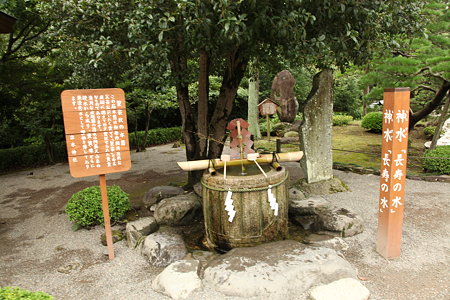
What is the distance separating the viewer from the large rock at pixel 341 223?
476 cm

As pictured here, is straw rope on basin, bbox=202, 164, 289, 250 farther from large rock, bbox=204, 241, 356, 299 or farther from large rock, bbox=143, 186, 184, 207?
large rock, bbox=143, 186, 184, 207

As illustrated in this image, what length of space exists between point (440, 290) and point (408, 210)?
2.61m

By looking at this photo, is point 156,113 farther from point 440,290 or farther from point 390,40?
point 440,290

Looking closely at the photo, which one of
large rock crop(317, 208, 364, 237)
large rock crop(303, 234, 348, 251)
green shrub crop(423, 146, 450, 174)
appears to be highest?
green shrub crop(423, 146, 450, 174)

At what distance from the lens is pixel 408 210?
5793 mm

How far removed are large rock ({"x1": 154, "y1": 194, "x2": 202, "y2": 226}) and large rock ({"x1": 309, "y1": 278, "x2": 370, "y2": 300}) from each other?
2.76m

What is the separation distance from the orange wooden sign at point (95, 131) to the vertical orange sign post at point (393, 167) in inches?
146

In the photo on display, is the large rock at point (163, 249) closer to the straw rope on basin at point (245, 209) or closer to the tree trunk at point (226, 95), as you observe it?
the straw rope on basin at point (245, 209)

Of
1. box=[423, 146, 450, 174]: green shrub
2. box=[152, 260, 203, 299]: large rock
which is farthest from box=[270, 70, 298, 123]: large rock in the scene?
box=[152, 260, 203, 299]: large rock

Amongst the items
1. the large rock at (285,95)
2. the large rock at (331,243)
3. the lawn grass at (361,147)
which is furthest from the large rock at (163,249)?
the large rock at (285,95)

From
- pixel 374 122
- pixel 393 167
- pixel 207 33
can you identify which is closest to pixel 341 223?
pixel 393 167

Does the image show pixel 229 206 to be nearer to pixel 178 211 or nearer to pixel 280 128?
pixel 178 211

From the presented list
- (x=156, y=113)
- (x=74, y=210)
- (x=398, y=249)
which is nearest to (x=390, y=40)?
(x=398, y=249)

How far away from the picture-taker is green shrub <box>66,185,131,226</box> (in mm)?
5324
